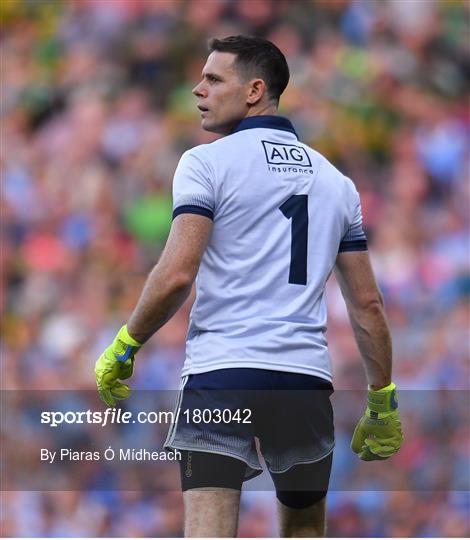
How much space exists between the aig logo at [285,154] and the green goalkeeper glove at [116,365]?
0.61 m

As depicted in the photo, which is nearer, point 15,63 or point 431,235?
point 431,235

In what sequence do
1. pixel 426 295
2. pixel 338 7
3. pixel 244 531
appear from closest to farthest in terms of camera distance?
pixel 244 531, pixel 426 295, pixel 338 7

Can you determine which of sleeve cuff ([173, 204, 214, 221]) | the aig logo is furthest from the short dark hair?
sleeve cuff ([173, 204, 214, 221])

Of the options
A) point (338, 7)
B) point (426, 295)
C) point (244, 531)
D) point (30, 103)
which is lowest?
point (244, 531)

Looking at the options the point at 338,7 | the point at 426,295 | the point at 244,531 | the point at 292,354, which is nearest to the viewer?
the point at 292,354

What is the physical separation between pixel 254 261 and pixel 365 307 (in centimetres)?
46

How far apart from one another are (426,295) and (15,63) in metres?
3.84

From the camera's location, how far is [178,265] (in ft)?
9.91

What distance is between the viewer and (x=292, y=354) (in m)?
3.13

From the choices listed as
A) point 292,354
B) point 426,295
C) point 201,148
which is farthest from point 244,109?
point 426,295

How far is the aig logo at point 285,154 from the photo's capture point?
3.22 meters

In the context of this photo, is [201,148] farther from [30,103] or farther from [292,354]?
[30,103]
